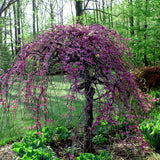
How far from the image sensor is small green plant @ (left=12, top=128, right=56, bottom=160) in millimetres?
2361

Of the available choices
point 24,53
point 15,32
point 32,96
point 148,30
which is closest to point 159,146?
point 32,96

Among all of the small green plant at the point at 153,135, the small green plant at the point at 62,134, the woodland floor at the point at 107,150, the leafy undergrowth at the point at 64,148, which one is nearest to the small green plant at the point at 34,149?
the leafy undergrowth at the point at 64,148

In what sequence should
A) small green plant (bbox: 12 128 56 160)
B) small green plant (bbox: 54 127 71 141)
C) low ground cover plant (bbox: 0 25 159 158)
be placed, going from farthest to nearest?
small green plant (bbox: 54 127 71 141) → small green plant (bbox: 12 128 56 160) → low ground cover plant (bbox: 0 25 159 158)

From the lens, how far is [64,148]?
3191 millimetres

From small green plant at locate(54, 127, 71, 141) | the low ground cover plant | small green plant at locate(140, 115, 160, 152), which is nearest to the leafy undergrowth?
small green plant at locate(54, 127, 71, 141)

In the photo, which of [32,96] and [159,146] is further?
[159,146]

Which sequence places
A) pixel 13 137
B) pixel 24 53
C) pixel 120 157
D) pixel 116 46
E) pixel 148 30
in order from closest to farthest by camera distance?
pixel 24 53, pixel 116 46, pixel 120 157, pixel 13 137, pixel 148 30

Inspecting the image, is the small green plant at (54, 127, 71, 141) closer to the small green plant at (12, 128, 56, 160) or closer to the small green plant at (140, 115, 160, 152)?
the small green plant at (12, 128, 56, 160)

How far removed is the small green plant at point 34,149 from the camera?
2.36 metres

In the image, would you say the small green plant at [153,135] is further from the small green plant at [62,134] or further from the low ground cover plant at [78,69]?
the small green plant at [62,134]

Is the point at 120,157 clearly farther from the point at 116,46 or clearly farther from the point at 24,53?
the point at 24,53

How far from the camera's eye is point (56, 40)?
2359mm

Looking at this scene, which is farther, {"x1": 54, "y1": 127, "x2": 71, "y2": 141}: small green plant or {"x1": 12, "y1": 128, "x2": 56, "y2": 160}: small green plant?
A: {"x1": 54, "y1": 127, "x2": 71, "y2": 141}: small green plant

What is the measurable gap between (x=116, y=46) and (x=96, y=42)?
45 cm
